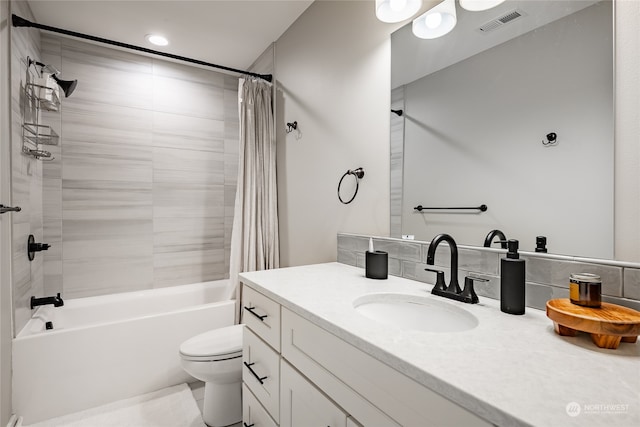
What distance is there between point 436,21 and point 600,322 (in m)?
1.22

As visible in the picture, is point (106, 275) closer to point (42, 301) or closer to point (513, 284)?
point (42, 301)

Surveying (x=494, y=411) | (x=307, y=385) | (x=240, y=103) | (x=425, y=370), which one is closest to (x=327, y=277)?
(x=307, y=385)

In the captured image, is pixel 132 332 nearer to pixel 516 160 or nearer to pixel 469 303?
pixel 469 303

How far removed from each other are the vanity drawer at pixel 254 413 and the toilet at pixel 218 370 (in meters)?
0.32

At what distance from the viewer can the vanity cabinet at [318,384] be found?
62 centimetres

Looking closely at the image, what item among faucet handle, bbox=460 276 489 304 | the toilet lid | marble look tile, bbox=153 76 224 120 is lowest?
the toilet lid

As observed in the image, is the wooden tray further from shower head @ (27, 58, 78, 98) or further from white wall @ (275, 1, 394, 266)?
shower head @ (27, 58, 78, 98)

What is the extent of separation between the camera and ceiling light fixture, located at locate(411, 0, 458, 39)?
1248mm

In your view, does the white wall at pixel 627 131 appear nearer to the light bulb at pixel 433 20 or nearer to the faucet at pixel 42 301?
the light bulb at pixel 433 20

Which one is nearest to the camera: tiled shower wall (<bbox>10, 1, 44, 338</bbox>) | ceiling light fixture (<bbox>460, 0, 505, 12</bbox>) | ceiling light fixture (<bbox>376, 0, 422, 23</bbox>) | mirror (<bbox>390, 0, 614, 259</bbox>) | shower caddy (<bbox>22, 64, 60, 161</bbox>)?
mirror (<bbox>390, 0, 614, 259</bbox>)

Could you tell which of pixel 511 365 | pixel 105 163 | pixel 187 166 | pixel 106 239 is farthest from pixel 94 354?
pixel 511 365

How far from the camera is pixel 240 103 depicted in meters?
2.35

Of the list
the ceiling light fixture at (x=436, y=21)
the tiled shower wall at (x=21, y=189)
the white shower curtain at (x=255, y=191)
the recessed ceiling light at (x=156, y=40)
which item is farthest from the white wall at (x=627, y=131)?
the recessed ceiling light at (x=156, y=40)

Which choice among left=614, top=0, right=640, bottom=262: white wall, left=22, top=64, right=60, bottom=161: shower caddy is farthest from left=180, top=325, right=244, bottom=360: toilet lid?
left=614, top=0, right=640, bottom=262: white wall
